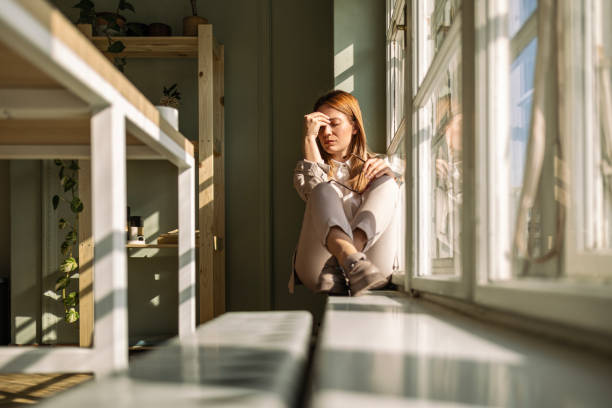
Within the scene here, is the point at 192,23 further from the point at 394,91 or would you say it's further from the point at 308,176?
the point at 308,176

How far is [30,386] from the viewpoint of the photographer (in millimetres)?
1763

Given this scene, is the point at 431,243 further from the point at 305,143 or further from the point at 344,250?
the point at 305,143

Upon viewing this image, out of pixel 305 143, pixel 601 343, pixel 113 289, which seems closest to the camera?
pixel 601 343

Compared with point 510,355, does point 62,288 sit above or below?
below

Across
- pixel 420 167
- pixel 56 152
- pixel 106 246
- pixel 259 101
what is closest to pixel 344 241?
pixel 420 167

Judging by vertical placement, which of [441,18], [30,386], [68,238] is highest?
[441,18]

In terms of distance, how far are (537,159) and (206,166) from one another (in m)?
2.04

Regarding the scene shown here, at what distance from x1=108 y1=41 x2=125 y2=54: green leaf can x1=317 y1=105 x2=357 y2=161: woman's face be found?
1.16 meters

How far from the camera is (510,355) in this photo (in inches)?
18.9

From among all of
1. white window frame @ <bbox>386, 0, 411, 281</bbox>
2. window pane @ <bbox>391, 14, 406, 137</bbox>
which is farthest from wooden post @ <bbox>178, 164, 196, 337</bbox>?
window pane @ <bbox>391, 14, 406, 137</bbox>

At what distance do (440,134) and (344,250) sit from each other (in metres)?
0.40

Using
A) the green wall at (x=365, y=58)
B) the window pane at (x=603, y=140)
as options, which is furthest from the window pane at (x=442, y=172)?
the green wall at (x=365, y=58)

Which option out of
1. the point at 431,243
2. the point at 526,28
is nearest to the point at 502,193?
the point at 526,28

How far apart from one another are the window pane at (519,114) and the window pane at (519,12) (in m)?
0.05
